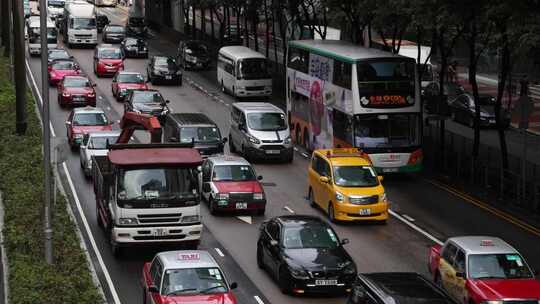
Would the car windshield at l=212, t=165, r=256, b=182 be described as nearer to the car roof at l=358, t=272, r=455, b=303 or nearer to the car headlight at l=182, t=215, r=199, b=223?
the car headlight at l=182, t=215, r=199, b=223

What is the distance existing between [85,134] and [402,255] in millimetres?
16344

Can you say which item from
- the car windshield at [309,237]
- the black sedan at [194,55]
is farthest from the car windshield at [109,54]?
the car windshield at [309,237]

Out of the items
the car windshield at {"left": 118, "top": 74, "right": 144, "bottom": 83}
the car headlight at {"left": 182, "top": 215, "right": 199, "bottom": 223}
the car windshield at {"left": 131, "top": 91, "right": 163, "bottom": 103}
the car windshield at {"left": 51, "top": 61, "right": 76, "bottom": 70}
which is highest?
the car windshield at {"left": 51, "top": 61, "right": 76, "bottom": 70}

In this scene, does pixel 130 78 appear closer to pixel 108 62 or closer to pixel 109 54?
pixel 108 62

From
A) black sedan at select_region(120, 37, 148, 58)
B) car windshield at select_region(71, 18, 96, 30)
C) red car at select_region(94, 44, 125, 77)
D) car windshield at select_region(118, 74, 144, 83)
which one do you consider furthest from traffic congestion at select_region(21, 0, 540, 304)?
car windshield at select_region(71, 18, 96, 30)

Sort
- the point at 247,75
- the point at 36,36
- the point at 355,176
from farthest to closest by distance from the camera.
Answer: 1. the point at 36,36
2. the point at 247,75
3. the point at 355,176

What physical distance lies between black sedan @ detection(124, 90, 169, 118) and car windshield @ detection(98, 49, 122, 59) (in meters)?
16.7

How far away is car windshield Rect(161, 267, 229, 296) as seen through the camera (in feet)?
72.3

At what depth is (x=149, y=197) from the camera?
27.1 metres

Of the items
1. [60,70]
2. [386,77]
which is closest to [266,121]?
[386,77]

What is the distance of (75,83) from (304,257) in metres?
33.1

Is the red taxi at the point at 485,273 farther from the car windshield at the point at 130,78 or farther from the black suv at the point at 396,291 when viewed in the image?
the car windshield at the point at 130,78

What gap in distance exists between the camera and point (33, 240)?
26.6m

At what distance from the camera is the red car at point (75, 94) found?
2157 inches
